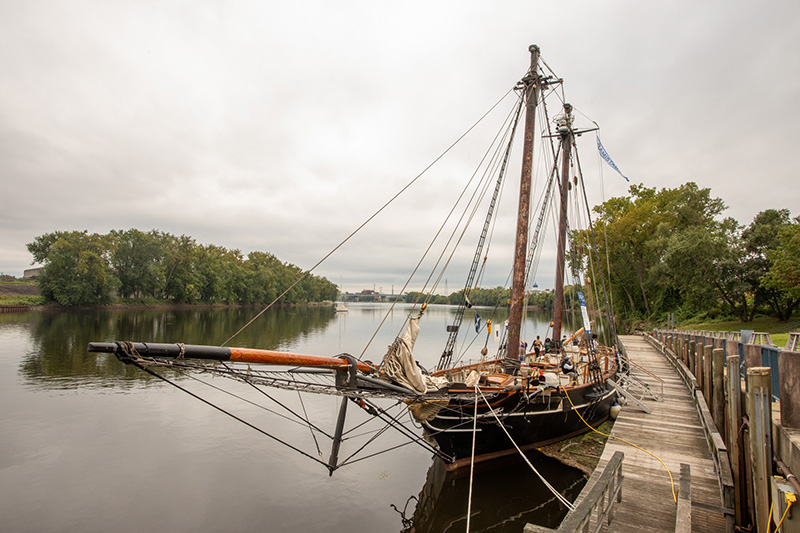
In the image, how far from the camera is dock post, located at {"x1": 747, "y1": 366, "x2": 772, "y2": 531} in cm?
537

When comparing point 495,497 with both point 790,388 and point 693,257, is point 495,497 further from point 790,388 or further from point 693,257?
point 693,257

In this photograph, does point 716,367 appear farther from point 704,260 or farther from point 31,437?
point 704,260

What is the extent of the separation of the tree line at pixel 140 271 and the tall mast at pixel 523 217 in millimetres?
78498

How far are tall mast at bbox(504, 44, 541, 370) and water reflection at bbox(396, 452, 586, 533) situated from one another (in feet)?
10.3

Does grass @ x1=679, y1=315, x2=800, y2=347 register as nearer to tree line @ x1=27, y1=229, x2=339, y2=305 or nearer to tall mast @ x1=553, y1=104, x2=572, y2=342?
tall mast @ x1=553, y1=104, x2=572, y2=342

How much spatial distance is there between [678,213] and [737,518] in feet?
176

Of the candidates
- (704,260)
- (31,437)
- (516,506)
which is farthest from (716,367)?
(704,260)

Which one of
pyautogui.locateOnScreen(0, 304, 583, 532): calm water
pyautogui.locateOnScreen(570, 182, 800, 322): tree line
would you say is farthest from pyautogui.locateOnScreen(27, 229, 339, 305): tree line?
pyautogui.locateOnScreen(570, 182, 800, 322): tree line

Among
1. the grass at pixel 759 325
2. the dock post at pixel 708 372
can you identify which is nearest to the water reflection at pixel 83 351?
the dock post at pixel 708 372

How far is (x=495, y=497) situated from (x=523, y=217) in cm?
881

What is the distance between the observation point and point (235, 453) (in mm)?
13500

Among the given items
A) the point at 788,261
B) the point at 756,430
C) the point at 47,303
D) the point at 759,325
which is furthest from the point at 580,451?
the point at 47,303

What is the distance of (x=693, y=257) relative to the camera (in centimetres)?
3894

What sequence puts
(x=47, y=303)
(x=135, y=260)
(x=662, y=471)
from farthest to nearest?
(x=135, y=260) → (x=47, y=303) → (x=662, y=471)
